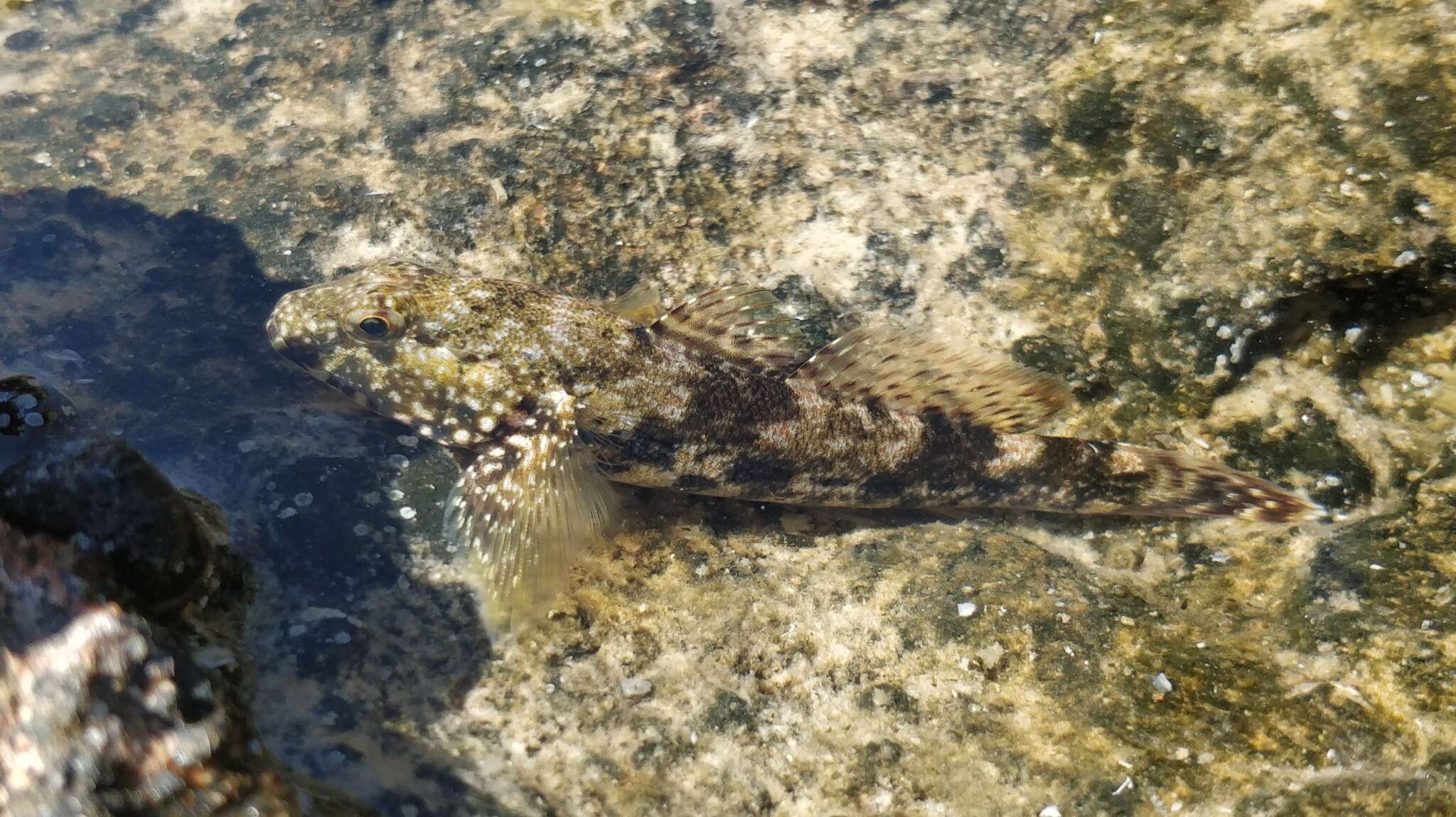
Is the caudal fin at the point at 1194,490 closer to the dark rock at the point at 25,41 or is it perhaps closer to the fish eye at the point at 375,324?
the fish eye at the point at 375,324

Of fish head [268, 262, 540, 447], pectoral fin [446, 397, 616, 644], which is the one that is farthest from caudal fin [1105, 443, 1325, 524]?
fish head [268, 262, 540, 447]

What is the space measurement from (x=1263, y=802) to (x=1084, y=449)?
1.71 m

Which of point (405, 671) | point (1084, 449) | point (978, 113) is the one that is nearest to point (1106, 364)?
point (1084, 449)

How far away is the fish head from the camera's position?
12.9 ft

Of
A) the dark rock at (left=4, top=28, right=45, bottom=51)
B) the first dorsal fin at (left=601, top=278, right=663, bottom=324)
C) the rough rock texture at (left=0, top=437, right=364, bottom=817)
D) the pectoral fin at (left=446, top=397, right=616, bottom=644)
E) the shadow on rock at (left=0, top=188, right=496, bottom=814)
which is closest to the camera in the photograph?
the rough rock texture at (left=0, top=437, right=364, bottom=817)

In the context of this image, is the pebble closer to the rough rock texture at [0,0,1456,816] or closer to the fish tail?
the rough rock texture at [0,0,1456,816]

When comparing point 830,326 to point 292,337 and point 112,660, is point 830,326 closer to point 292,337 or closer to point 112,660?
point 292,337

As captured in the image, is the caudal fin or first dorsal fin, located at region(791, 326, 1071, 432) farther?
first dorsal fin, located at region(791, 326, 1071, 432)

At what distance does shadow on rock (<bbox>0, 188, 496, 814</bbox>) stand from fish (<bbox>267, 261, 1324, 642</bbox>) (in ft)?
0.92

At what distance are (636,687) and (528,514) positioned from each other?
914 millimetres

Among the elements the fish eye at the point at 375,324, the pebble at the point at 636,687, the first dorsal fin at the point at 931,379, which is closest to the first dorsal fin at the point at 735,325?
the first dorsal fin at the point at 931,379

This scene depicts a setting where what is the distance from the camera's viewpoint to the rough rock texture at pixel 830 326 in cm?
304

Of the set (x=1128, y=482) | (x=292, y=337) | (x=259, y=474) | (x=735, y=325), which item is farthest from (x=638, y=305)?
(x=1128, y=482)

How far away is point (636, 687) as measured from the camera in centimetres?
330
